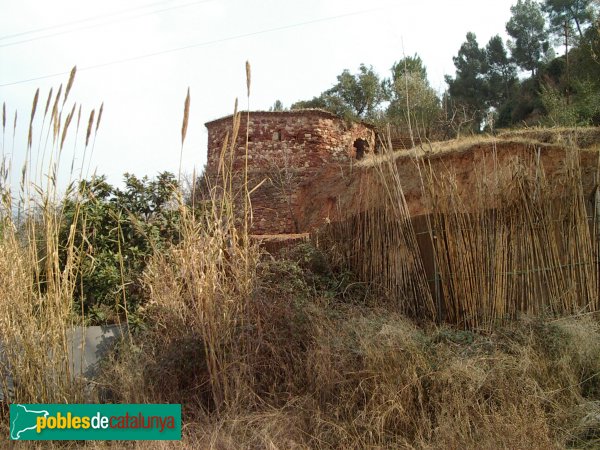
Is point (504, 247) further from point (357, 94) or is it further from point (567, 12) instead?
point (567, 12)

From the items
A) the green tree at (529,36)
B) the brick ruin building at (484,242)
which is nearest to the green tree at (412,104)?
the green tree at (529,36)

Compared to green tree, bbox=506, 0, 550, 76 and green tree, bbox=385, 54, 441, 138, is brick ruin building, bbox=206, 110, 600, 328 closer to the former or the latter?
green tree, bbox=385, 54, 441, 138

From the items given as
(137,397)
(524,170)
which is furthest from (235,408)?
(524,170)

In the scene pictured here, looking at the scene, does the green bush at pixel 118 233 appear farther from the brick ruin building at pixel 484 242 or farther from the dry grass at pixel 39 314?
the brick ruin building at pixel 484 242

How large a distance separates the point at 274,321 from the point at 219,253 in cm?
68

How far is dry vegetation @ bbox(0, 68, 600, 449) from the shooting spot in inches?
130

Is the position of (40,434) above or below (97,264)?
below

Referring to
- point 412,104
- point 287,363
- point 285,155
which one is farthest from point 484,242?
point 412,104

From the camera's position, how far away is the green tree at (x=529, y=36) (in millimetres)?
30406

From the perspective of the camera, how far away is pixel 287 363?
3.93 meters

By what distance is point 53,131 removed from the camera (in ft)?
11.6

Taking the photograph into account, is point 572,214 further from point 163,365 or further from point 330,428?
point 163,365

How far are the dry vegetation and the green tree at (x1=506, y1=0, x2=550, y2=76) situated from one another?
29548mm

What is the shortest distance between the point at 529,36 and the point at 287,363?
31.6 meters
